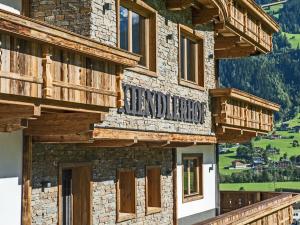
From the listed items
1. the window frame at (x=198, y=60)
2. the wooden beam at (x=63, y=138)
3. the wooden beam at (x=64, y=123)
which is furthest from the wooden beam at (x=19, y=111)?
the window frame at (x=198, y=60)

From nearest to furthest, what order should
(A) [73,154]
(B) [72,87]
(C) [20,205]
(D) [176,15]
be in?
(B) [72,87], (C) [20,205], (A) [73,154], (D) [176,15]

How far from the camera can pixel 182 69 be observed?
1675 centimetres

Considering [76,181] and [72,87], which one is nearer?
[72,87]

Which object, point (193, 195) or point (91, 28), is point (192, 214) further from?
point (91, 28)

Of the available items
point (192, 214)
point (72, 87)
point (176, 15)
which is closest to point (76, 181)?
point (72, 87)

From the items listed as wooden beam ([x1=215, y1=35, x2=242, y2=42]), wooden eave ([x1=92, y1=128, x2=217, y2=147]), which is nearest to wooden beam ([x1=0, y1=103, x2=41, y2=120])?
wooden eave ([x1=92, y1=128, x2=217, y2=147])

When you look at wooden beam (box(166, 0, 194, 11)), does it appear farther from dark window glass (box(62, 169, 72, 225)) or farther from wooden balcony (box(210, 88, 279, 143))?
dark window glass (box(62, 169, 72, 225))

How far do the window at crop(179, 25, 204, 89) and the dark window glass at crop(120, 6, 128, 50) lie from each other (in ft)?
10.1

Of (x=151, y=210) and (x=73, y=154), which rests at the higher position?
(x=73, y=154)

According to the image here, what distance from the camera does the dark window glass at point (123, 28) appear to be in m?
13.4

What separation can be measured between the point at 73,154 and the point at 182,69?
17.7ft

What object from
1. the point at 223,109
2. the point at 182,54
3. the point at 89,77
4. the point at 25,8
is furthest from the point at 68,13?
the point at 223,109

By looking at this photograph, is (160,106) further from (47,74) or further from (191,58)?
(47,74)

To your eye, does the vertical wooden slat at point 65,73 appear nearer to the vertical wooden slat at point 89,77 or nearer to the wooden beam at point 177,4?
the vertical wooden slat at point 89,77
